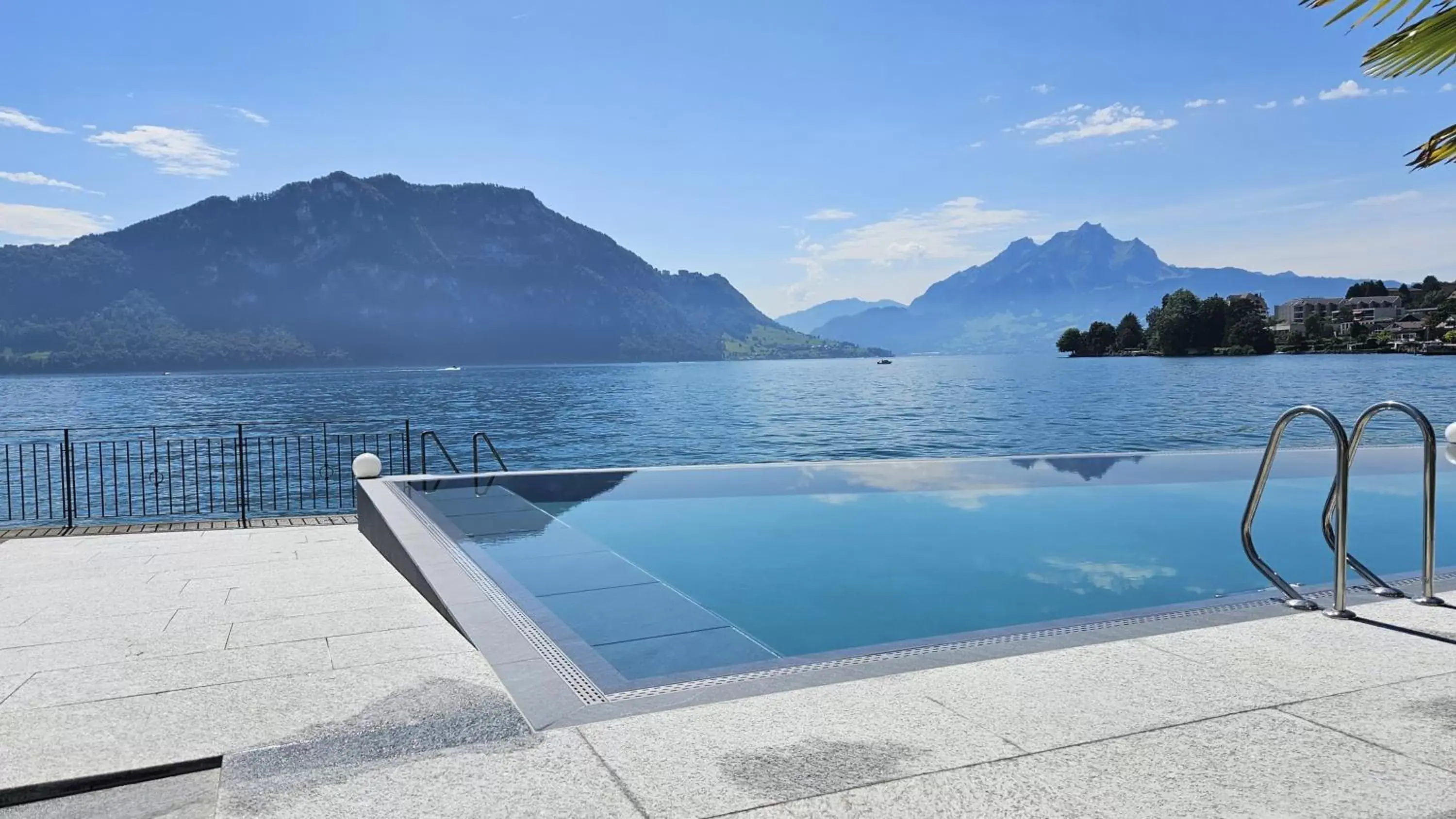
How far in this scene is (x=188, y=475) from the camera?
102 feet

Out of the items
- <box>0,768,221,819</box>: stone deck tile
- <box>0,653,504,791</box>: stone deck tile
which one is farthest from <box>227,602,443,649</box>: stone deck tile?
<box>0,768,221,819</box>: stone deck tile

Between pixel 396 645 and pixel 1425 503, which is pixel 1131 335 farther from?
pixel 396 645

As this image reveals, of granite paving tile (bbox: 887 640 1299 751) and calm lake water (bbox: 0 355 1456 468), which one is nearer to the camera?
granite paving tile (bbox: 887 640 1299 751)

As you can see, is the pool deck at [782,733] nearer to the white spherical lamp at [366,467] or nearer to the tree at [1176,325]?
the white spherical lamp at [366,467]

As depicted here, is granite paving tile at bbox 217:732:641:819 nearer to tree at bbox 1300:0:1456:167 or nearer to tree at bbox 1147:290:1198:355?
tree at bbox 1300:0:1456:167

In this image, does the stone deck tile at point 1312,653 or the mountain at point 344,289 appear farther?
the mountain at point 344,289

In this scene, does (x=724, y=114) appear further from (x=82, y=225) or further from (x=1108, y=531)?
(x=82, y=225)

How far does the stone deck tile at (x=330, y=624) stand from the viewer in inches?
183

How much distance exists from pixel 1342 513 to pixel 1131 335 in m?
144

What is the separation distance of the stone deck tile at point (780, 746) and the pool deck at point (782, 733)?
10mm

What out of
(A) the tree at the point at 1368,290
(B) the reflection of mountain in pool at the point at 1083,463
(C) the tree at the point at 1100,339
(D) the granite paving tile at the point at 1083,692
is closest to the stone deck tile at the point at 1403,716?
(D) the granite paving tile at the point at 1083,692

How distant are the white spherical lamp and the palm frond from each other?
8457 mm

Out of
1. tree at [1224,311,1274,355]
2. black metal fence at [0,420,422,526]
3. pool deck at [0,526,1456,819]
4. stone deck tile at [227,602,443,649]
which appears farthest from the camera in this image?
tree at [1224,311,1274,355]

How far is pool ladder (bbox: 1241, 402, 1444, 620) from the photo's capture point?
172 inches
